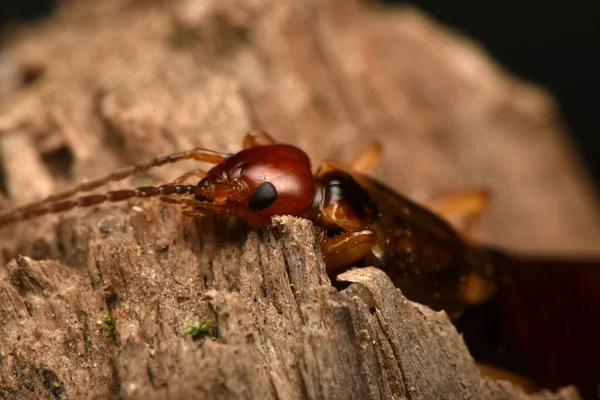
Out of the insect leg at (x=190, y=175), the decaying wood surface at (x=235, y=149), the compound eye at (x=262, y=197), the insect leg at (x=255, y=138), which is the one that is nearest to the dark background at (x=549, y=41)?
the decaying wood surface at (x=235, y=149)

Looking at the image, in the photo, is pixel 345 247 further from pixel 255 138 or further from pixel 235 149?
pixel 235 149

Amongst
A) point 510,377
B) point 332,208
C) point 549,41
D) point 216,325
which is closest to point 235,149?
point 332,208

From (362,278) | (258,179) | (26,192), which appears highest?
(26,192)

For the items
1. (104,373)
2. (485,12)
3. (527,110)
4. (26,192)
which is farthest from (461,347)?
(485,12)

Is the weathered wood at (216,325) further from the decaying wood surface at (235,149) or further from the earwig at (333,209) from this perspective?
the earwig at (333,209)

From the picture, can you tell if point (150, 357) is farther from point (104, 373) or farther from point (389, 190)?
point (389, 190)

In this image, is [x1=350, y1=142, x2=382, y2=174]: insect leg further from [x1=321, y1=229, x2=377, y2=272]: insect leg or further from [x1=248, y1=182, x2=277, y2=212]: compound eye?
[x1=248, y1=182, x2=277, y2=212]: compound eye
